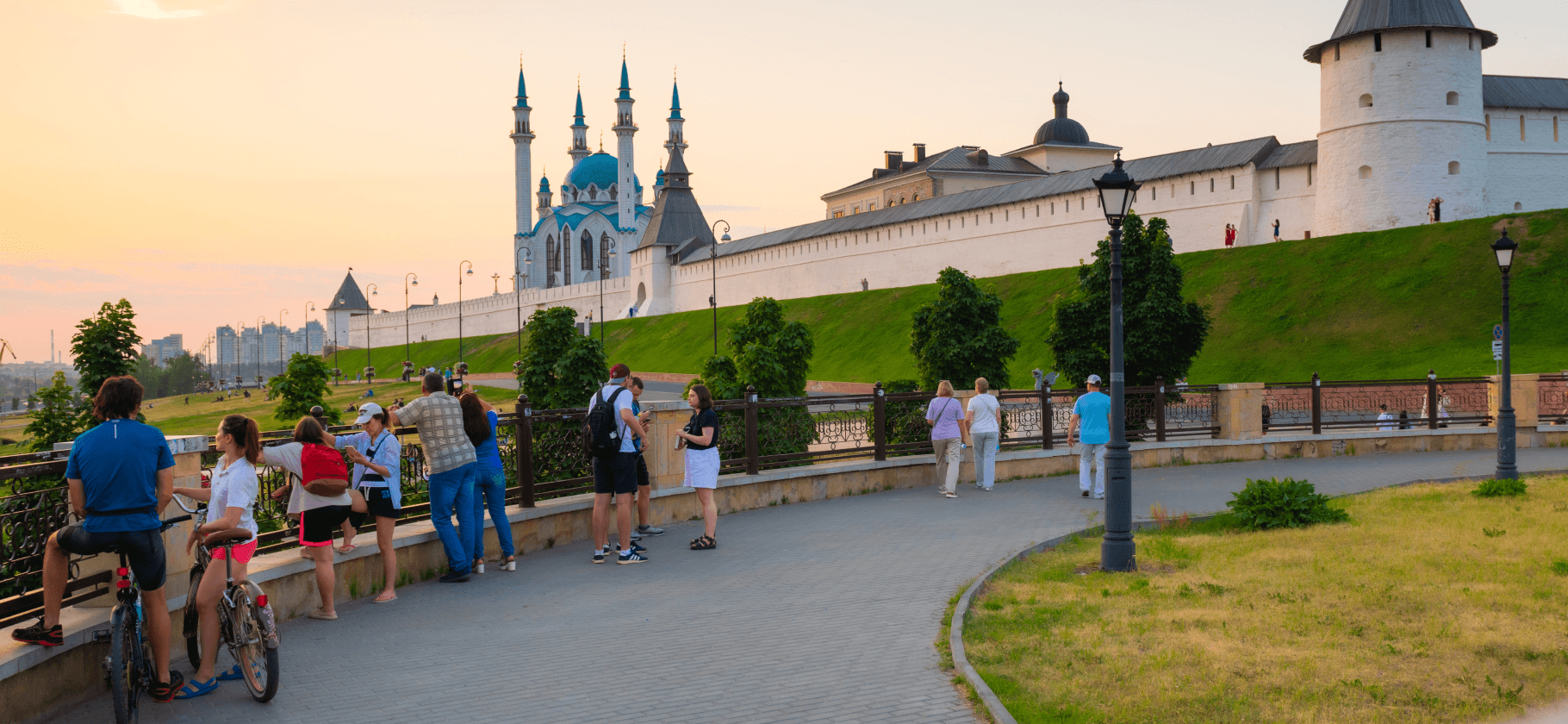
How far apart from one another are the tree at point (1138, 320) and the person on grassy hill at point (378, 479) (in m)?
19.5

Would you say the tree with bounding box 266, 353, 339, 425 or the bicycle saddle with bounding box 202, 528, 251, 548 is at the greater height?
the tree with bounding box 266, 353, 339, 425

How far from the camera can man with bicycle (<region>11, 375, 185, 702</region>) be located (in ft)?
16.4

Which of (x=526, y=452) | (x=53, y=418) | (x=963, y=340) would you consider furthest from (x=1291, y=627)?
(x=963, y=340)

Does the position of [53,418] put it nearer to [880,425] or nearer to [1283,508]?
[880,425]

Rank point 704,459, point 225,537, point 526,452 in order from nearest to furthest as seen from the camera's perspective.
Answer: point 225,537 < point 526,452 < point 704,459

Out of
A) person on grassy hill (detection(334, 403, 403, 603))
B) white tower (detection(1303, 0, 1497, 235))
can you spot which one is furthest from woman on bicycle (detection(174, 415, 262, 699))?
white tower (detection(1303, 0, 1497, 235))

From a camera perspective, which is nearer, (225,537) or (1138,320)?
(225,537)

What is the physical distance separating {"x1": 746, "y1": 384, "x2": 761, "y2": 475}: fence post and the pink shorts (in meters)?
6.63

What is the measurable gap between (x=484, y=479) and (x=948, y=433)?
6431 millimetres

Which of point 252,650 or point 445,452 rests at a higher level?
point 445,452

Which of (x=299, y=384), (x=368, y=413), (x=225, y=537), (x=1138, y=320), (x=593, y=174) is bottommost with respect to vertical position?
(x=225, y=537)

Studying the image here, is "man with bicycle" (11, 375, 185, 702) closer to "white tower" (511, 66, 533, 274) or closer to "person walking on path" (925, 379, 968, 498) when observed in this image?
"person walking on path" (925, 379, 968, 498)

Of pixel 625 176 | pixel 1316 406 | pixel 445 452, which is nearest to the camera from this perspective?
pixel 445 452

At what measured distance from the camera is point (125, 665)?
5238mm
